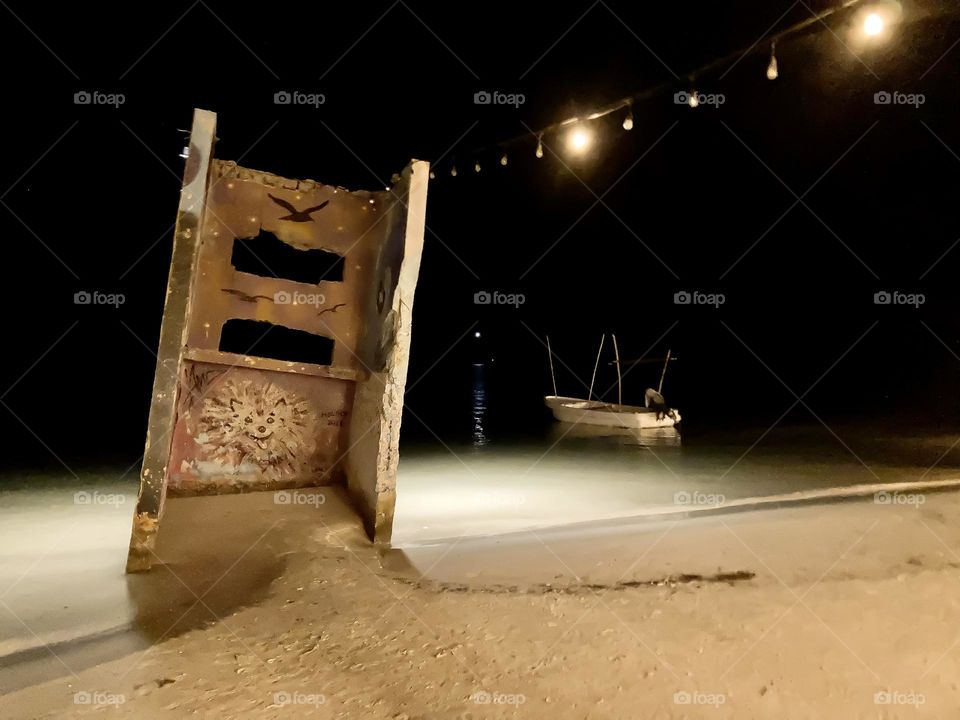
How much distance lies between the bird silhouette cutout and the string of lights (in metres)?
4.37

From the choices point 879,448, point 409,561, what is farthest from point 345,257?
point 879,448

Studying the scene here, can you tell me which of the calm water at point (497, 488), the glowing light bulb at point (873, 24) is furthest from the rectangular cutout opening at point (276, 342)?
the glowing light bulb at point (873, 24)

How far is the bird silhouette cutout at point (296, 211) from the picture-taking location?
502 cm

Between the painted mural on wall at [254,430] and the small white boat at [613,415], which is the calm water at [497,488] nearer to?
the small white boat at [613,415]

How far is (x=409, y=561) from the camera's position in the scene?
13.9 feet

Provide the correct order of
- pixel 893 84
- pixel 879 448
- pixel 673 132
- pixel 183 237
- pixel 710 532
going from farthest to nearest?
pixel 879 448
pixel 673 132
pixel 893 84
pixel 710 532
pixel 183 237

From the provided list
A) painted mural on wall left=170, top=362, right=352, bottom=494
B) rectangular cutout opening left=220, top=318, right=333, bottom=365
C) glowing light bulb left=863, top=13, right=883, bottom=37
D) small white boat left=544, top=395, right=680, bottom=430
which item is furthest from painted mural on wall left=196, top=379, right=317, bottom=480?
rectangular cutout opening left=220, top=318, right=333, bottom=365

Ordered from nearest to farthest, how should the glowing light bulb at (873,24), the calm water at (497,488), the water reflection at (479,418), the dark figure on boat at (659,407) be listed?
the calm water at (497,488) < the glowing light bulb at (873,24) < the water reflection at (479,418) < the dark figure on boat at (659,407)

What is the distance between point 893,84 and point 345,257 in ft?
25.5

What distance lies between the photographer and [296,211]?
5.09 m

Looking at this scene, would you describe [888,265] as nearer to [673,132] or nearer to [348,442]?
[673,132]

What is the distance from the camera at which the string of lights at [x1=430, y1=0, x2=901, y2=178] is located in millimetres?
5953

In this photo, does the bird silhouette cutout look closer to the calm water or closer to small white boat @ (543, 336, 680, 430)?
the calm water

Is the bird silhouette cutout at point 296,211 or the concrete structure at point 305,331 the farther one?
the bird silhouette cutout at point 296,211
